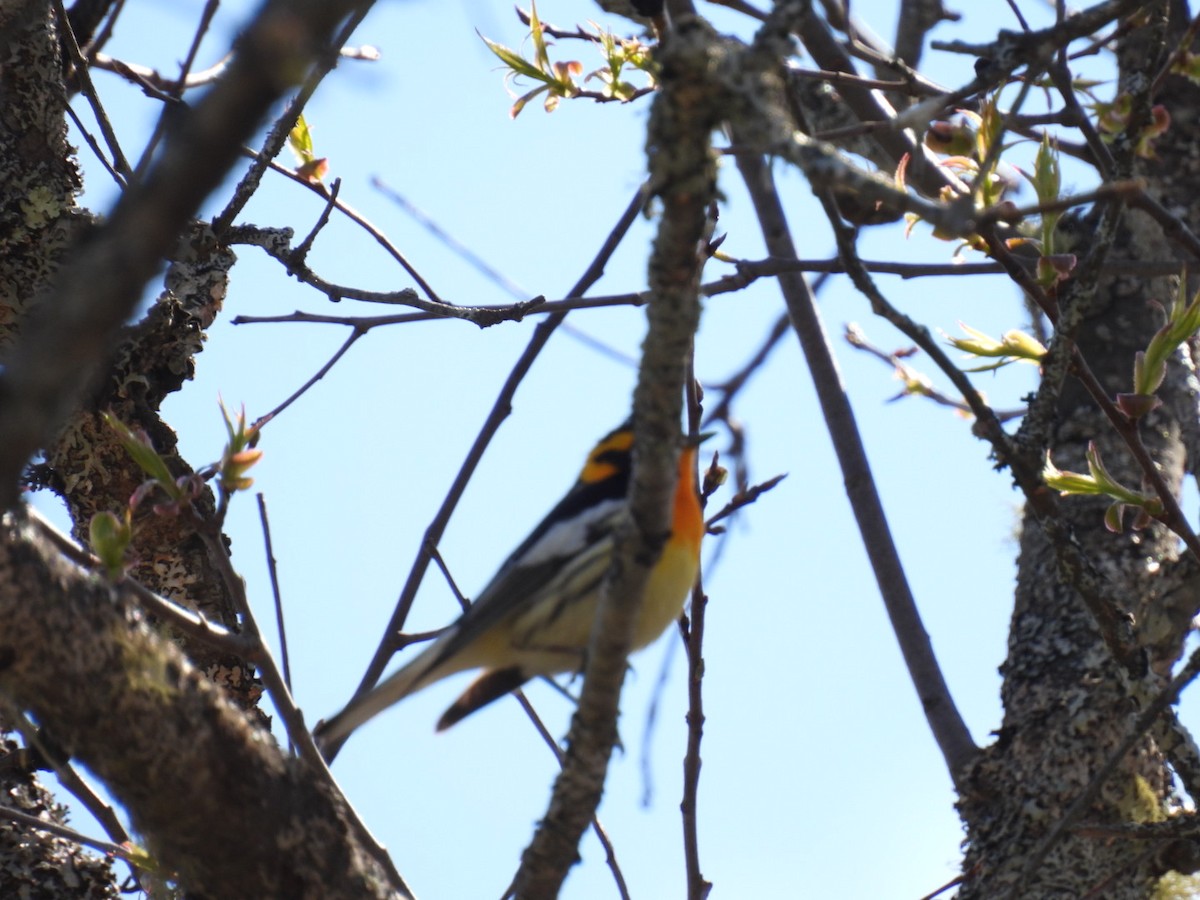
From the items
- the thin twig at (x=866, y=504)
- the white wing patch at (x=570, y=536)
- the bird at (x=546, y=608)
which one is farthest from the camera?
the thin twig at (x=866, y=504)

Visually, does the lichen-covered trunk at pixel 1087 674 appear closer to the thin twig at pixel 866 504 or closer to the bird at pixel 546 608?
the thin twig at pixel 866 504

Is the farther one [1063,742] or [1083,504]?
[1083,504]

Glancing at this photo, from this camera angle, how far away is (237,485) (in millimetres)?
2771

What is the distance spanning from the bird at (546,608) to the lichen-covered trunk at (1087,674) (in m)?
1.08

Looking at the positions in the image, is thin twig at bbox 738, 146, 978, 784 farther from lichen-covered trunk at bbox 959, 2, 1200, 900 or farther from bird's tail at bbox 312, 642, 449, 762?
bird's tail at bbox 312, 642, 449, 762

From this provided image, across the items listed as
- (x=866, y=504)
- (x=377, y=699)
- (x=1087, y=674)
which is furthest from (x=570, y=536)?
(x=1087, y=674)

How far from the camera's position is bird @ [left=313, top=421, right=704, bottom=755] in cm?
314

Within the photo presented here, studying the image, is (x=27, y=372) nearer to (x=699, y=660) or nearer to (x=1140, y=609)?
(x=699, y=660)

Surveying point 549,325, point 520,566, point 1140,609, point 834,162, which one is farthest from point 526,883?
point 1140,609

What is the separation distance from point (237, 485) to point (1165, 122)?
92.7 inches

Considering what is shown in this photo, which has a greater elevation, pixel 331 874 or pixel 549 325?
pixel 549 325

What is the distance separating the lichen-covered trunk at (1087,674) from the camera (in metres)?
3.49

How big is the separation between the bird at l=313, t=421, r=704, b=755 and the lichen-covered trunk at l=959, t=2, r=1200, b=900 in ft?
3.54

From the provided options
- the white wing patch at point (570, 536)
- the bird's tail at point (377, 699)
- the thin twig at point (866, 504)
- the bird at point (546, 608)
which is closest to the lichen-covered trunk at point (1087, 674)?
the thin twig at point (866, 504)
